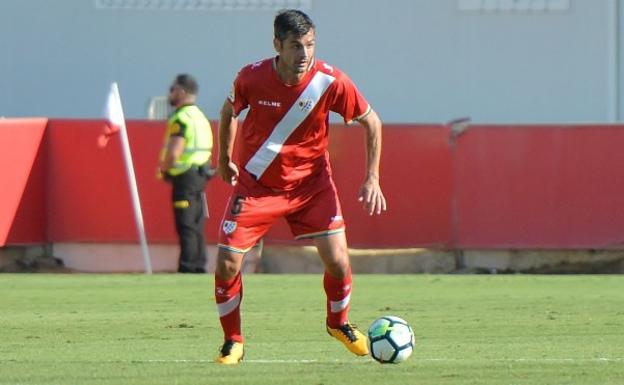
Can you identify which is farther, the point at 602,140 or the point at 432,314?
the point at 602,140

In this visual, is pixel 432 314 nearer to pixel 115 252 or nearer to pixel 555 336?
pixel 555 336

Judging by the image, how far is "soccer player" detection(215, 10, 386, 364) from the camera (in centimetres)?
938

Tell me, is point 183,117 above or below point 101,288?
above

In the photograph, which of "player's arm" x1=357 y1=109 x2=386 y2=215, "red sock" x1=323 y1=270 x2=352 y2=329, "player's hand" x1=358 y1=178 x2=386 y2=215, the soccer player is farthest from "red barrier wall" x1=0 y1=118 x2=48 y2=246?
"player's hand" x1=358 y1=178 x2=386 y2=215

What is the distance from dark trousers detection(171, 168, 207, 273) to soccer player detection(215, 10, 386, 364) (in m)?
7.02

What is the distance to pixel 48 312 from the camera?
12992 mm

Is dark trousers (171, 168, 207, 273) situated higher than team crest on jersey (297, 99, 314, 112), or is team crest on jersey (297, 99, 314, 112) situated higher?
team crest on jersey (297, 99, 314, 112)

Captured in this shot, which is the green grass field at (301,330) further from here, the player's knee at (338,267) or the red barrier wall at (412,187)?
the red barrier wall at (412,187)

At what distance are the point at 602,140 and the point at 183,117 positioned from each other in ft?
14.4

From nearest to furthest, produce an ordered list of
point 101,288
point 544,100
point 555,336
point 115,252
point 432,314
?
1. point 555,336
2. point 432,314
3. point 101,288
4. point 115,252
5. point 544,100

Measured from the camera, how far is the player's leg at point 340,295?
9695mm

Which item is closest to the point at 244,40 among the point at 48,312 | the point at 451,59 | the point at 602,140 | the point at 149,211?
the point at 451,59

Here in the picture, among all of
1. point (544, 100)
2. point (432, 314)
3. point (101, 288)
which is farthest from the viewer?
point (544, 100)

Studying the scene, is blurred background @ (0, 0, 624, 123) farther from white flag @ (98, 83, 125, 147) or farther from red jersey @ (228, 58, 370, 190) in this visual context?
red jersey @ (228, 58, 370, 190)
